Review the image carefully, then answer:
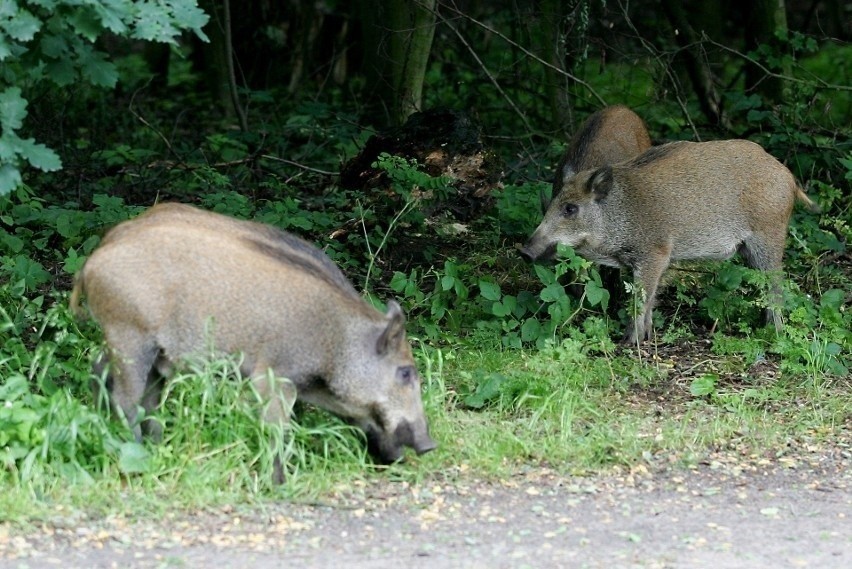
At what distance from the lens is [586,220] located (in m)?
8.42

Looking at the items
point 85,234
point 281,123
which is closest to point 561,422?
point 85,234

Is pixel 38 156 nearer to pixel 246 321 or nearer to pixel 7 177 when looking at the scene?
pixel 7 177

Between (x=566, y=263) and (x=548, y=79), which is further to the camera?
(x=548, y=79)

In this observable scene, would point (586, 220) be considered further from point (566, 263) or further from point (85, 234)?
point (85, 234)

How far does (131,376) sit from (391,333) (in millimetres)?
1137

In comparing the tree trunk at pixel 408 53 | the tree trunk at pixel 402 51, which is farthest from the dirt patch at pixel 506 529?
the tree trunk at pixel 408 53

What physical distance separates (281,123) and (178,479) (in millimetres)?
7833

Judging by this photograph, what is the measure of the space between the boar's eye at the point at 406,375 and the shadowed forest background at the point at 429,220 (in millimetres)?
362

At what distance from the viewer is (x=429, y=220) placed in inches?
363

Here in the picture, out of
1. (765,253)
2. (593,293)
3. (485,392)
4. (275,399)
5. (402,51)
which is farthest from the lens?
(402,51)

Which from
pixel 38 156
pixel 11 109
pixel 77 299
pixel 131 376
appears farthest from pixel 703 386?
pixel 11 109

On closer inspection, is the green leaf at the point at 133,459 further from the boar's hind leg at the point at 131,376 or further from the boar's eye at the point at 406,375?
the boar's eye at the point at 406,375

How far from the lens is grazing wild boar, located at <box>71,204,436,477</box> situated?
540 centimetres

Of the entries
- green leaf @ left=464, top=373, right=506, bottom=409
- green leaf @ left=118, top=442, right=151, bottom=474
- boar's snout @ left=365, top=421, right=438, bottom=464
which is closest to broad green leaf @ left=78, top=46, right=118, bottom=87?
green leaf @ left=118, top=442, right=151, bottom=474
